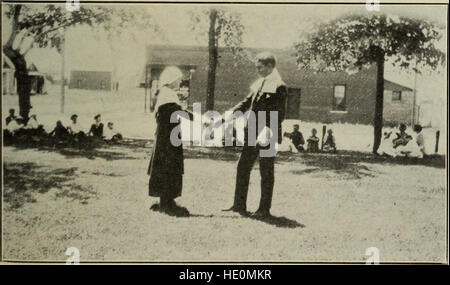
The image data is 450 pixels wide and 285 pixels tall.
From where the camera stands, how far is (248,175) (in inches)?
181

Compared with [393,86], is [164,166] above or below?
below

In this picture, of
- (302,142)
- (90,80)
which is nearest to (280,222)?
(302,142)

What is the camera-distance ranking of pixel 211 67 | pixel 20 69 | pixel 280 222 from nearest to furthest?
pixel 280 222, pixel 20 69, pixel 211 67

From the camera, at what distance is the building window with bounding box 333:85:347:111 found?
4789 mm

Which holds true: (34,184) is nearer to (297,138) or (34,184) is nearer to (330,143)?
(297,138)

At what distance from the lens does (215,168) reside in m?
4.63

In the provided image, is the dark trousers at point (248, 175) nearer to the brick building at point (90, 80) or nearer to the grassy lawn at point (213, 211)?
the grassy lawn at point (213, 211)

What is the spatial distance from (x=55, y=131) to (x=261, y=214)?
2080 mm

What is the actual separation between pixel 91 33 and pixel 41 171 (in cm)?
137

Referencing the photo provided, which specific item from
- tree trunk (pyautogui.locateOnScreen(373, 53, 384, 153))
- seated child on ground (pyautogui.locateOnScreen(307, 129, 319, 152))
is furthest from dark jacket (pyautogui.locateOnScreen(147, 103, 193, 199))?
tree trunk (pyautogui.locateOnScreen(373, 53, 384, 153))

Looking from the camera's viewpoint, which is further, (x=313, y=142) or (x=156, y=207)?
(x=313, y=142)

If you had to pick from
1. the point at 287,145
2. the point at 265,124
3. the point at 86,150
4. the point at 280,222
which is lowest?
the point at 280,222

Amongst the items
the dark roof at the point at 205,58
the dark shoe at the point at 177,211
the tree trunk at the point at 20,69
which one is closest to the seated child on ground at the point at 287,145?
the dark roof at the point at 205,58
